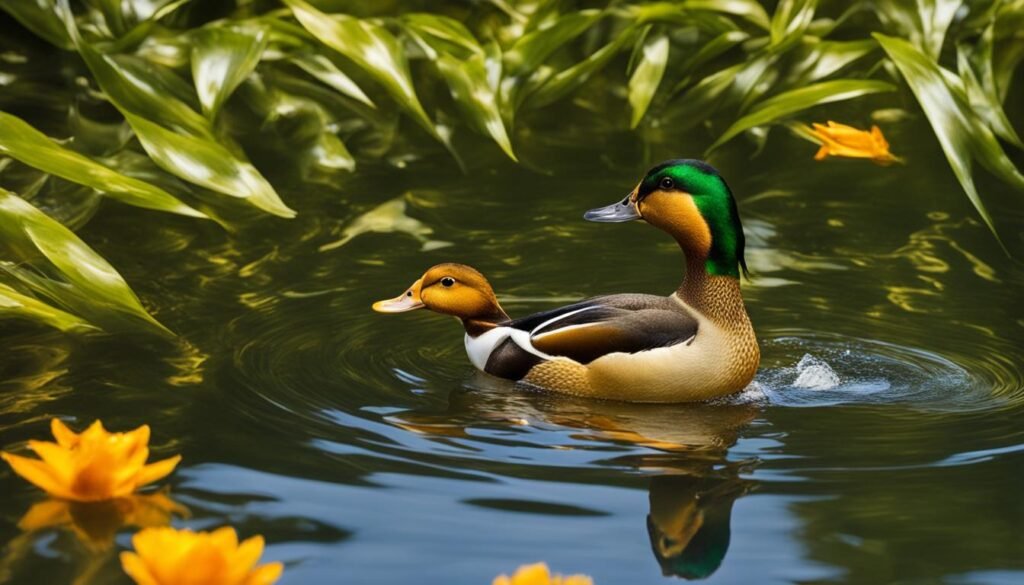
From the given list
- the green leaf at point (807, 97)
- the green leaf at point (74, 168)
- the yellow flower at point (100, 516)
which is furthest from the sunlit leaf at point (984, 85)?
the yellow flower at point (100, 516)

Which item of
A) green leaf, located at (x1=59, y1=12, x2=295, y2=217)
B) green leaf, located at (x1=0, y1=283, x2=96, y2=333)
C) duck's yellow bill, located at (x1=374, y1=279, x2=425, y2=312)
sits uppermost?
green leaf, located at (x1=59, y1=12, x2=295, y2=217)

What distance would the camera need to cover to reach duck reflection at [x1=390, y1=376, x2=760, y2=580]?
→ 3.08m

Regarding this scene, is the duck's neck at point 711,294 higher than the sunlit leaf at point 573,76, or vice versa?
the sunlit leaf at point 573,76

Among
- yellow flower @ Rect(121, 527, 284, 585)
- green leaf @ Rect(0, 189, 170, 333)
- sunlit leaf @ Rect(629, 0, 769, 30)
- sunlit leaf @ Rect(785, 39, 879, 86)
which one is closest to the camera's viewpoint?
yellow flower @ Rect(121, 527, 284, 585)

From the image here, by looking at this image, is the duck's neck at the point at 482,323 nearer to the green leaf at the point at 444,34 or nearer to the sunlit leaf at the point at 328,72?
the sunlit leaf at the point at 328,72

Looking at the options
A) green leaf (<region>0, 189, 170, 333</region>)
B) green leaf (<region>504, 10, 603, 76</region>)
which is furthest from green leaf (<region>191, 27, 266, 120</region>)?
green leaf (<region>0, 189, 170, 333</region>)

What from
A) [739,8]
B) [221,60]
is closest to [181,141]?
[221,60]

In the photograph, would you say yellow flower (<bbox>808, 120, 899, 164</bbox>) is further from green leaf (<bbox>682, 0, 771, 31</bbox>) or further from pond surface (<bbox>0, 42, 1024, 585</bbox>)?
green leaf (<bbox>682, 0, 771, 31</bbox>)

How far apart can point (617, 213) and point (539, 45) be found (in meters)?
1.32

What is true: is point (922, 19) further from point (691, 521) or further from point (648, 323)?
point (691, 521)

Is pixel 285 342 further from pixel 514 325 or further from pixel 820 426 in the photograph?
pixel 820 426

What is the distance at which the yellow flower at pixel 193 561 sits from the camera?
2.36 metres

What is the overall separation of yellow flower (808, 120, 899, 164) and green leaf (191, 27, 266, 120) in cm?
178

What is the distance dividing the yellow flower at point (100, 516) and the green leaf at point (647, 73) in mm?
2627
